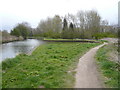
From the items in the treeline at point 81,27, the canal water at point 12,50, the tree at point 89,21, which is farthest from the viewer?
the tree at point 89,21

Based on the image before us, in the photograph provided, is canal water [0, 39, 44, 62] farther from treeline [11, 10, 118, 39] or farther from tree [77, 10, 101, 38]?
tree [77, 10, 101, 38]

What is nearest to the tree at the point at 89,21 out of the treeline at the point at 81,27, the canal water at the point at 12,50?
the treeline at the point at 81,27

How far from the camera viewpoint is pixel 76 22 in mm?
Result: 60312

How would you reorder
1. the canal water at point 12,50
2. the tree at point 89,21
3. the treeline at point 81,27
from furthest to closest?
the tree at point 89,21 < the treeline at point 81,27 < the canal water at point 12,50

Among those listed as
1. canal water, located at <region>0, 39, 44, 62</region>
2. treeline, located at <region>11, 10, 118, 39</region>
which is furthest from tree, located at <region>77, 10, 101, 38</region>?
canal water, located at <region>0, 39, 44, 62</region>

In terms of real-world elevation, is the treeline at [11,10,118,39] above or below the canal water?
above

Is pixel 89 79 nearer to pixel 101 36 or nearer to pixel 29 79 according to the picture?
pixel 29 79

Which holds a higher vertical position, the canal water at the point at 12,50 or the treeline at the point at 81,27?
the treeline at the point at 81,27

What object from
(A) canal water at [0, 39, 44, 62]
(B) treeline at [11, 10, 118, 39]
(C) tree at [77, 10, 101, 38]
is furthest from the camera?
(C) tree at [77, 10, 101, 38]

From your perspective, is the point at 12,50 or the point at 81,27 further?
the point at 81,27

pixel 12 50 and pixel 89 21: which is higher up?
pixel 89 21

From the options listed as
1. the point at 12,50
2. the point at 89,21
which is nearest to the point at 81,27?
the point at 89,21

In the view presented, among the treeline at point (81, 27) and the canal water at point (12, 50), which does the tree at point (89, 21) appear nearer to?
the treeline at point (81, 27)

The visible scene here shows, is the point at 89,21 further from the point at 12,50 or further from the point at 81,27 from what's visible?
the point at 12,50
